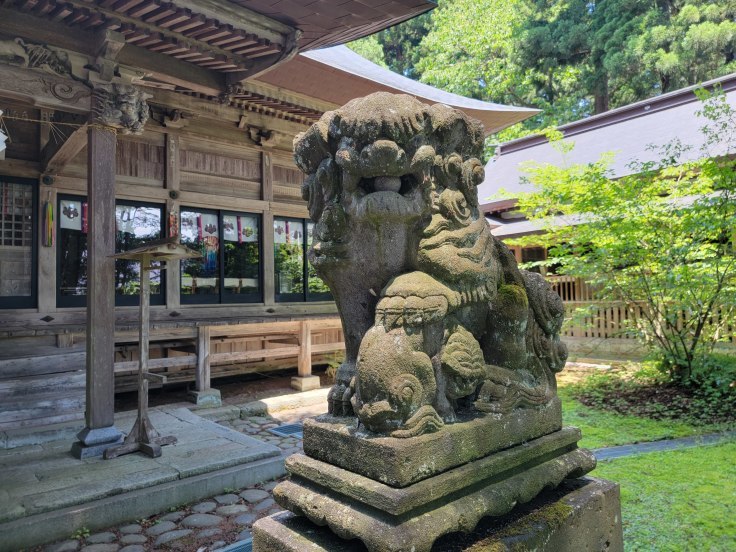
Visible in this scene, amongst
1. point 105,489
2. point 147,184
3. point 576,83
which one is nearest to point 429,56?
point 576,83

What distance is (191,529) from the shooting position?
Answer: 3.72m

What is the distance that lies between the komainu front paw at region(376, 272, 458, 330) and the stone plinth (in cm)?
46

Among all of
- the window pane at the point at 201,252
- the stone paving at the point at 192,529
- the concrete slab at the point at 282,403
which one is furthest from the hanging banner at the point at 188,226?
the stone paving at the point at 192,529

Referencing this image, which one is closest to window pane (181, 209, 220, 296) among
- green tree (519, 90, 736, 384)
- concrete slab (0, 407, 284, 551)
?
concrete slab (0, 407, 284, 551)

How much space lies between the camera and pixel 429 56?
946 inches

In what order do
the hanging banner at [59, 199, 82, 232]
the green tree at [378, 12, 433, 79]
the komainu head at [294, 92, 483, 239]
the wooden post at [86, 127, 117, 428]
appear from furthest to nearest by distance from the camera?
the green tree at [378, 12, 433, 79]
the hanging banner at [59, 199, 82, 232]
the wooden post at [86, 127, 117, 428]
the komainu head at [294, 92, 483, 239]

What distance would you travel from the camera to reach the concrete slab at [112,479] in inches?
139

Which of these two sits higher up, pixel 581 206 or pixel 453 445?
Answer: pixel 581 206

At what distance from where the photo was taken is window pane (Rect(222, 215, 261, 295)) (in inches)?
333

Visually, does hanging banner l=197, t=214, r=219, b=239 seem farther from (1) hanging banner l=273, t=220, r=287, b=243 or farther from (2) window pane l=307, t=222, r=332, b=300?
(2) window pane l=307, t=222, r=332, b=300

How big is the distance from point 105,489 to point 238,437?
156 cm

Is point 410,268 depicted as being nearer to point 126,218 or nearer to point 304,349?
point 304,349

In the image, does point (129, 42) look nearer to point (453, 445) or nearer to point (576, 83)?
point (453, 445)

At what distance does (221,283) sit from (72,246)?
2.26 metres
